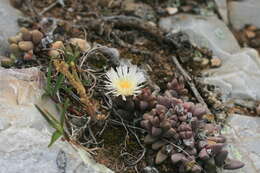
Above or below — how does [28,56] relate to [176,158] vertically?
above


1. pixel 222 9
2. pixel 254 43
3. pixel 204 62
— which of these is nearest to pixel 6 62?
pixel 204 62

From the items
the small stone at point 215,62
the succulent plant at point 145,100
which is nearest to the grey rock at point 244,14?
the small stone at point 215,62

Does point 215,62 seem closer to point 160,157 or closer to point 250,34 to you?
point 250,34

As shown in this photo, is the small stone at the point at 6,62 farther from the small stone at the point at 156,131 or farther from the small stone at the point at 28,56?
the small stone at the point at 156,131

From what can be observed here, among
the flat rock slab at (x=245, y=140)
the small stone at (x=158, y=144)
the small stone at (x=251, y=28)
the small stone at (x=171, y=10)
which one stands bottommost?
the flat rock slab at (x=245, y=140)

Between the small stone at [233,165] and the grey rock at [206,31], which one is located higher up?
the grey rock at [206,31]

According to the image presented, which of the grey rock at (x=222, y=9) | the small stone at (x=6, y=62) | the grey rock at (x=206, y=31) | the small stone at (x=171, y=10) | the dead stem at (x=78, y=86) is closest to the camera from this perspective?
the dead stem at (x=78, y=86)
